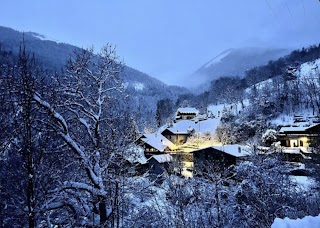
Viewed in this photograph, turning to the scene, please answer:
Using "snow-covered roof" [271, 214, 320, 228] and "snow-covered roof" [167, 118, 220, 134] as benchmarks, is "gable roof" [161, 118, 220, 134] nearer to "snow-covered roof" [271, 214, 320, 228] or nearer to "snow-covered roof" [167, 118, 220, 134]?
"snow-covered roof" [167, 118, 220, 134]

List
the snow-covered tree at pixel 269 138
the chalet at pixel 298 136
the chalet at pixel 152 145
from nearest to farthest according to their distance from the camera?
1. the snow-covered tree at pixel 269 138
2. the chalet at pixel 298 136
3. the chalet at pixel 152 145

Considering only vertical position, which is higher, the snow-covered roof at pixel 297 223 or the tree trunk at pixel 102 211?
the snow-covered roof at pixel 297 223

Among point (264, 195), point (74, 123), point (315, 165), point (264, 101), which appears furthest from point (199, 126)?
point (74, 123)

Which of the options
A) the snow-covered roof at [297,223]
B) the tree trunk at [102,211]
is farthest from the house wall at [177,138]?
the snow-covered roof at [297,223]

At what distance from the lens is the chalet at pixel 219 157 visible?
108 feet

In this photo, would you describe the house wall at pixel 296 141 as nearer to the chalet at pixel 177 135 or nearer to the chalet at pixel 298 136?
the chalet at pixel 298 136

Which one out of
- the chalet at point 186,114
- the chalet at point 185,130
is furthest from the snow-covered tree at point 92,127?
the chalet at point 186,114

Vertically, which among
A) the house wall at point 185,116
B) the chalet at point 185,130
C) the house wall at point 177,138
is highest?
the house wall at point 185,116

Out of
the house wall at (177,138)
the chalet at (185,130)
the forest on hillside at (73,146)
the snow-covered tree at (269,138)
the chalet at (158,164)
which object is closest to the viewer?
the forest on hillside at (73,146)

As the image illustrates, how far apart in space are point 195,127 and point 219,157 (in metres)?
28.7

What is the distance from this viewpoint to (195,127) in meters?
63.5

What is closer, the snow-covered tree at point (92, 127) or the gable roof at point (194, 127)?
the snow-covered tree at point (92, 127)

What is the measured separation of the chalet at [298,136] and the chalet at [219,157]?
1380 centimetres

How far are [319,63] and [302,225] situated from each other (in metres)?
102
